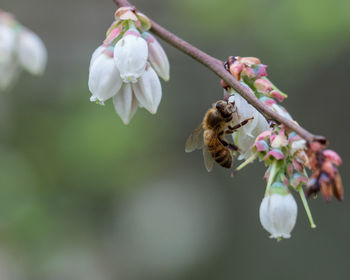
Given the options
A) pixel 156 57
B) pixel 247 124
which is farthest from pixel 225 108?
pixel 156 57

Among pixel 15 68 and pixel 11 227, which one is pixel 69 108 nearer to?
pixel 11 227

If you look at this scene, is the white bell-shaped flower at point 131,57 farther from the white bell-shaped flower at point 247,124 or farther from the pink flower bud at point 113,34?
the white bell-shaped flower at point 247,124

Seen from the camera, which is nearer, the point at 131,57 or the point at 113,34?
the point at 131,57

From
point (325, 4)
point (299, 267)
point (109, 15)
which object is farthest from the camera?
point (109, 15)

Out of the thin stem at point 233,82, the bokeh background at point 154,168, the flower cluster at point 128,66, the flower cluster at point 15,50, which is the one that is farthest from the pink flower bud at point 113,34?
the bokeh background at point 154,168

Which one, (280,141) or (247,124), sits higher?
(247,124)

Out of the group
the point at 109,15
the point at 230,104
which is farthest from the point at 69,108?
the point at 230,104

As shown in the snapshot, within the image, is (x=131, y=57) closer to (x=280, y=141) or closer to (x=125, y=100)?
(x=125, y=100)

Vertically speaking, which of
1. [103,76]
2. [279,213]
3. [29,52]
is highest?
[29,52]
